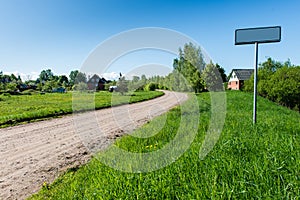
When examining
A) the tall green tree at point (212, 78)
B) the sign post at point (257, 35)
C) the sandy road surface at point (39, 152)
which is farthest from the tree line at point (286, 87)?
the sandy road surface at point (39, 152)

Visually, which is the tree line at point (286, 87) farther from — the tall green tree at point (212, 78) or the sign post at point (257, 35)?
the sign post at point (257, 35)

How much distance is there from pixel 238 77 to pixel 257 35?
226 ft

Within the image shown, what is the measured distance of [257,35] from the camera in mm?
6879

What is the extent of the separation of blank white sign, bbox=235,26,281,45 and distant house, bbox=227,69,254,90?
2604 inches

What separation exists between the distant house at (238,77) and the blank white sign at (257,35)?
66141 millimetres

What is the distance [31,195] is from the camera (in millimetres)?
3855

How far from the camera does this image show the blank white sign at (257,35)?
6668mm

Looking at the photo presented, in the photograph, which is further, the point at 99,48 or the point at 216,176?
the point at 99,48

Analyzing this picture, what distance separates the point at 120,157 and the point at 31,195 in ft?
5.49

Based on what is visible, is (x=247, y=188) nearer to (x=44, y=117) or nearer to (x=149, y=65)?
(x=149, y=65)

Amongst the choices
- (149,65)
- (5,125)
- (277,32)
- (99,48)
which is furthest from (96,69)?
(5,125)

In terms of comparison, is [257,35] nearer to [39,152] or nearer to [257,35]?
[257,35]

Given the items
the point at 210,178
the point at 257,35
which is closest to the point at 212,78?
the point at 257,35

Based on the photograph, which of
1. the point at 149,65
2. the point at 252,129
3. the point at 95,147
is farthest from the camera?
the point at 149,65
